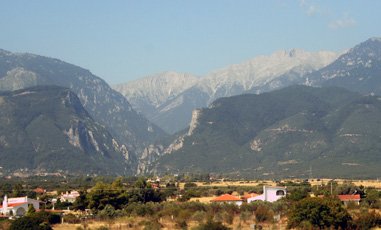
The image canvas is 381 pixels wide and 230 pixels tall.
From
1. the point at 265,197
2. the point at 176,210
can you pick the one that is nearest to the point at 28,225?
the point at 176,210

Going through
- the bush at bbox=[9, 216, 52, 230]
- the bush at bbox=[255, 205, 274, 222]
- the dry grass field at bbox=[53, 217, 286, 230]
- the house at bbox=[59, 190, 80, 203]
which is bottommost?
the dry grass field at bbox=[53, 217, 286, 230]

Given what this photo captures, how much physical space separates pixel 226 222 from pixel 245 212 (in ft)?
15.9

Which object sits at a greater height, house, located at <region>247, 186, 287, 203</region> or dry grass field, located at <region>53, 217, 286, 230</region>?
house, located at <region>247, 186, 287, 203</region>

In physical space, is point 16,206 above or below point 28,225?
above

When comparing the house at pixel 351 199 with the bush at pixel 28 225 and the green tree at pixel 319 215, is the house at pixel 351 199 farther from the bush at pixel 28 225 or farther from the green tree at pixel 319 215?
the bush at pixel 28 225

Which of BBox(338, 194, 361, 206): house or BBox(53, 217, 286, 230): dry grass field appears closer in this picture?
BBox(53, 217, 286, 230): dry grass field

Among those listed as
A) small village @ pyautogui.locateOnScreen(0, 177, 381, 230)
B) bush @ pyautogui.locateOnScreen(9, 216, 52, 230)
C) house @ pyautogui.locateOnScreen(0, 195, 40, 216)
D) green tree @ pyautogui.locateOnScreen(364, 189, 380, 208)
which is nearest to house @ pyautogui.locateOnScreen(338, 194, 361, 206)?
small village @ pyautogui.locateOnScreen(0, 177, 381, 230)

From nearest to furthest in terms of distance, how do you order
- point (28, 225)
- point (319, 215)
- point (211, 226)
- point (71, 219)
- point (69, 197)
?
point (211, 226) → point (28, 225) → point (319, 215) → point (71, 219) → point (69, 197)

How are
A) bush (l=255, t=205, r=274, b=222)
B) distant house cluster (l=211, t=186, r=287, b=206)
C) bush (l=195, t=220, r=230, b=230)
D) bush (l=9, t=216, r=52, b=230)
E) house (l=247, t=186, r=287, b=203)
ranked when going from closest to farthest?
bush (l=195, t=220, r=230, b=230)
bush (l=9, t=216, r=52, b=230)
bush (l=255, t=205, r=274, b=222)
distant house cluster (l=211, t=186, r=287, b=206)
house (l=247, t=186, r=287, b=203)

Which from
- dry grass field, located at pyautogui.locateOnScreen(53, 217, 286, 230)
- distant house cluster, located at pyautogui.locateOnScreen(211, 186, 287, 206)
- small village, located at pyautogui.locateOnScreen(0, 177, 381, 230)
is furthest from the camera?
distant house cluster, located at pyautogui.locateOnScreen(211, 186, 287, 206)

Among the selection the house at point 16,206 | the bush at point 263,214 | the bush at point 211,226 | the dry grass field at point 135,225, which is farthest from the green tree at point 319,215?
the house at point 16,206

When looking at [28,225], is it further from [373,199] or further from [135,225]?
[373,199]

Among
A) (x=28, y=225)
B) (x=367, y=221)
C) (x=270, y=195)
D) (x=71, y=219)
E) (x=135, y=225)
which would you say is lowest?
(x=135, y=225)

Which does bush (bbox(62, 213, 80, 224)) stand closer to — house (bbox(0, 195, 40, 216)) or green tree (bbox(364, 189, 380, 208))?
house (bbox(0, 195, 40, 216))
